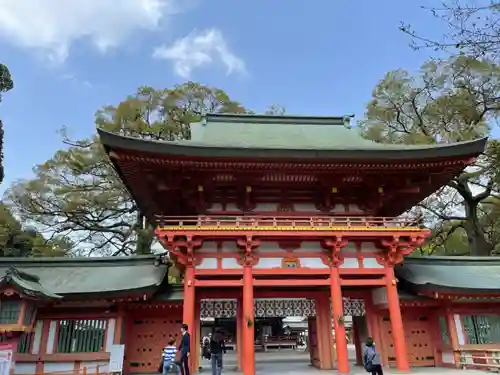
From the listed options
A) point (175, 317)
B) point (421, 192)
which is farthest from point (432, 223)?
point (175, 317)

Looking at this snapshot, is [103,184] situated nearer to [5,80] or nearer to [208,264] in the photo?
[5,80]

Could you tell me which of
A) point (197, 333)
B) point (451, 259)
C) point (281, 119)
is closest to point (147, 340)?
point (197, 333)

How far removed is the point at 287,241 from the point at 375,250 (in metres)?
3.01

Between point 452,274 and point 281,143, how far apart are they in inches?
322

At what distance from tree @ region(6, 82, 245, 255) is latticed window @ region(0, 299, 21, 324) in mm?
14888

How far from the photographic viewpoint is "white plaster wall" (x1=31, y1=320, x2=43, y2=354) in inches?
483

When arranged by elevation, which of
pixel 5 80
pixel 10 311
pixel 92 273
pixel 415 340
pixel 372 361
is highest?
pixel 5 80

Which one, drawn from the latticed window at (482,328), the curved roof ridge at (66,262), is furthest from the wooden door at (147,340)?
the latticed window at (482,328)

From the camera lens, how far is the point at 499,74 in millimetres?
23141

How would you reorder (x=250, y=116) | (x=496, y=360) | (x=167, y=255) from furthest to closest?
(x=250, y=116), (x=167, y=255), (x=496, y=360)

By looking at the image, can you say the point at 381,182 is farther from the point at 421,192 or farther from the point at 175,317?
the point at 175,317

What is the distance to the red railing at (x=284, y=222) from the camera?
1203cm

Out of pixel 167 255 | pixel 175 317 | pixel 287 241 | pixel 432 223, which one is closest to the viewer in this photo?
pixel 287 241

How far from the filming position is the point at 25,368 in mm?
11992
